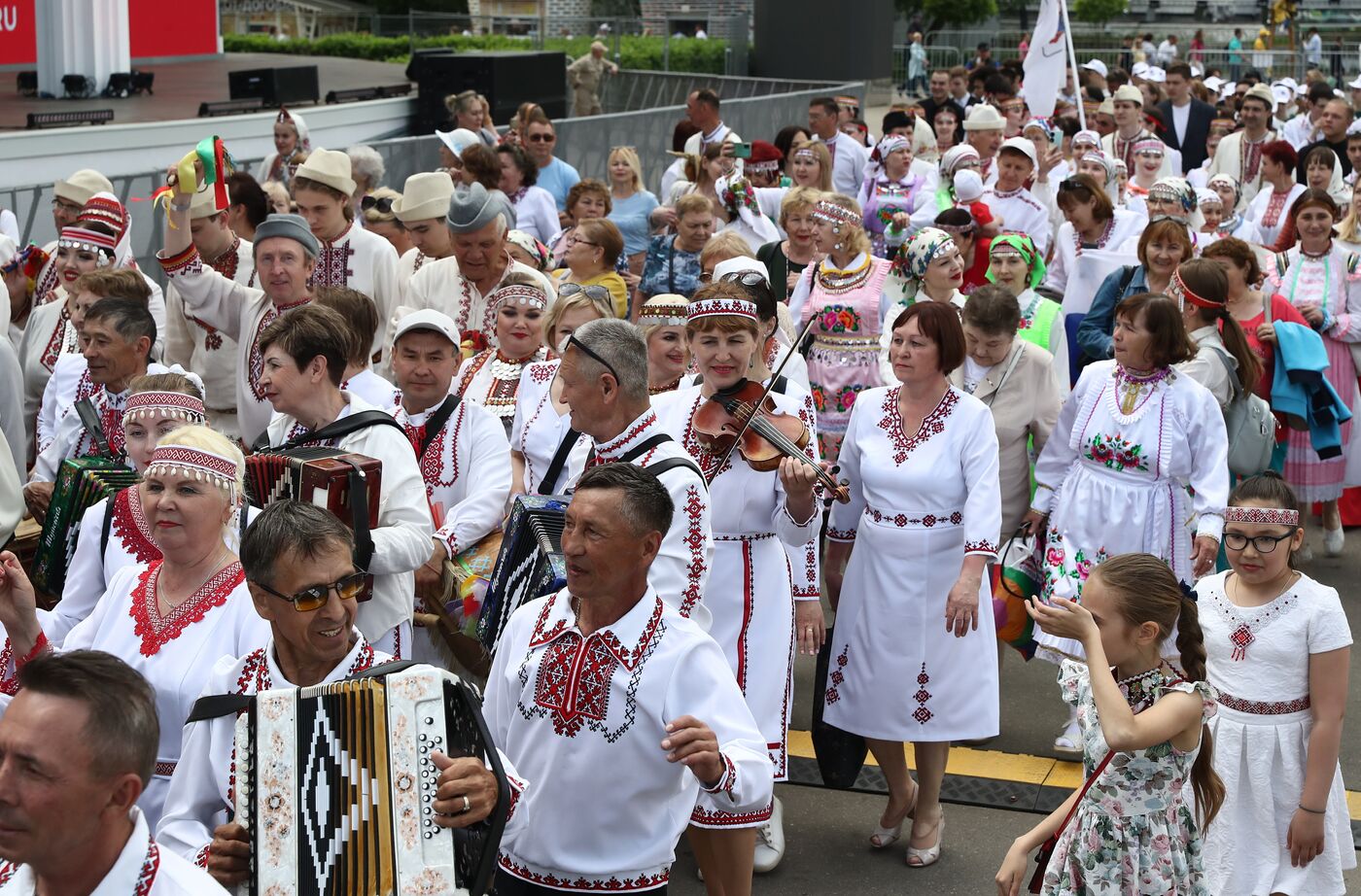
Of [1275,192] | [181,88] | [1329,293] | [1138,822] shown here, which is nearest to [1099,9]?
[181,88]

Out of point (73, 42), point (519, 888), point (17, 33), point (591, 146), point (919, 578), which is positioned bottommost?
point (519, 888)

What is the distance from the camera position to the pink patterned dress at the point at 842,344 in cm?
871

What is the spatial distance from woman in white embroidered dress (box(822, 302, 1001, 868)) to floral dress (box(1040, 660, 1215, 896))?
149cm

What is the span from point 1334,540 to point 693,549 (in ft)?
21.0

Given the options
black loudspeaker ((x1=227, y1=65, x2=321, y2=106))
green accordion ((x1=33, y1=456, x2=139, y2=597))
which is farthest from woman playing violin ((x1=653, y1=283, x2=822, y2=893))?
black loudspeaker ((x1=227, y1=65, x2=321, y2=106))

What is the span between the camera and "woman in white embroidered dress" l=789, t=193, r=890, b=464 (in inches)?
344

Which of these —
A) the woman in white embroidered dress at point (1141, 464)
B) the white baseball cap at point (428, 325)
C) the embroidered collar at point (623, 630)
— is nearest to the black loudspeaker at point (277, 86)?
the white baseball cap at point (428, 325)

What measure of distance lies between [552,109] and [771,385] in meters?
16.2

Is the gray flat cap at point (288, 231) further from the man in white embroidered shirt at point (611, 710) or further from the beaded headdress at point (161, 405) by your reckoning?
the man in white embroidered shirt at point (611, 710)

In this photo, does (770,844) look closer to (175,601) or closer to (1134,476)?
(1134,476)

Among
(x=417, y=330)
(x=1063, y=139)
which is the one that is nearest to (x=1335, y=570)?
(x=417, y=330)

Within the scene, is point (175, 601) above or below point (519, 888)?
above

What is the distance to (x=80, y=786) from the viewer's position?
115 inches

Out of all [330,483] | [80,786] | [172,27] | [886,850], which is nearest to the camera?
[80,786]
